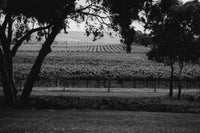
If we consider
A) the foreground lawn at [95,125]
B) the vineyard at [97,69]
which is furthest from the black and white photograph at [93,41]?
the vineyard at [97,69]

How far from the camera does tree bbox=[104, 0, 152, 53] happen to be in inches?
877

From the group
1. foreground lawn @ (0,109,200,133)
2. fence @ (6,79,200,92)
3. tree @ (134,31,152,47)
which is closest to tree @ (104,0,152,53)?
foreground lawn @ (0,109,200,133)

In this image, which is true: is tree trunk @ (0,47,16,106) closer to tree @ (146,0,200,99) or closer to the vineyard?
tree @ (146,0,200,99)

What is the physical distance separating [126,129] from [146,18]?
1151 cm

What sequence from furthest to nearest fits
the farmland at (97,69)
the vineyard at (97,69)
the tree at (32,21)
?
the farmland at (97,69) < the vineyard at (97,69) < the tree at (32,21)

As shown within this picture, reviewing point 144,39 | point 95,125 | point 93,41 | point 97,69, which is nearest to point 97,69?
point 97,69

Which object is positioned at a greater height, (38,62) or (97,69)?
(38,62)

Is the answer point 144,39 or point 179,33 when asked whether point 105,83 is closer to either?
point 144,39

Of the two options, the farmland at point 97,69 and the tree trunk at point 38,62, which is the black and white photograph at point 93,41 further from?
the farmland at point 97,69

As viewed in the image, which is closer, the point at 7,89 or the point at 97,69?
the point at 7,89

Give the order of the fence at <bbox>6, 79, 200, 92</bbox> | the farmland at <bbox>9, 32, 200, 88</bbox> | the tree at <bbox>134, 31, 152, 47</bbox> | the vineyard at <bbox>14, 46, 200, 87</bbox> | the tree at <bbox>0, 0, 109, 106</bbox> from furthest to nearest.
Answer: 1. the farmland at <bbox>9, 32, 200, 88</bbox>
2. the vineyard at <bbox>14, 46, 200, 87</bbox>
3. the fence at <bbox>6, 79, 200, 92</bbox>
4. the tree at <bbox>134, 31, 152, 47</bbox>
5. the tree at <bbox>0, 0, 109, 106</bbox>

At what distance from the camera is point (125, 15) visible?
23.1 m

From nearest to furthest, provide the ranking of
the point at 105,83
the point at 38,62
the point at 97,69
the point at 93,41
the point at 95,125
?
the point at 95,125
the point at 38,62
the point at 93,41
the point at 105,83
the point at 97,69

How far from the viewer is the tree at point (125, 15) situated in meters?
22.3
